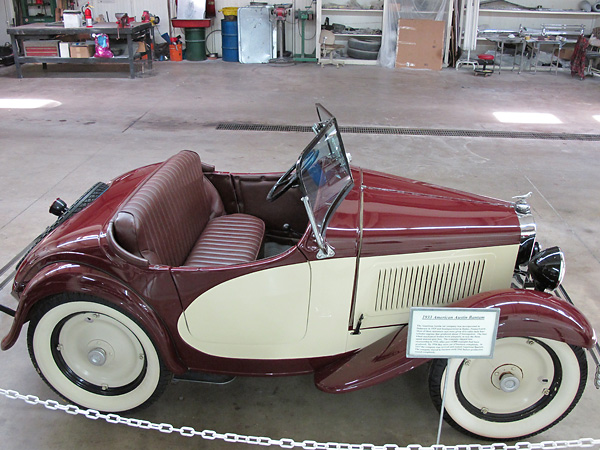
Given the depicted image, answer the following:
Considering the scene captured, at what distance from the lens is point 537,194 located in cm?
545

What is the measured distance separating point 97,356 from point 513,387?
6.29 feet

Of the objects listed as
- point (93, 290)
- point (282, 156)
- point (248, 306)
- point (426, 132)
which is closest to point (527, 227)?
point (248, 306)

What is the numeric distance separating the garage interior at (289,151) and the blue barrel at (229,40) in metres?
0.52

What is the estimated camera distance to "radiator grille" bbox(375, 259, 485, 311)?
2.58 meters

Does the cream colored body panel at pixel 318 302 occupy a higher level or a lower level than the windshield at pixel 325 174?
lower

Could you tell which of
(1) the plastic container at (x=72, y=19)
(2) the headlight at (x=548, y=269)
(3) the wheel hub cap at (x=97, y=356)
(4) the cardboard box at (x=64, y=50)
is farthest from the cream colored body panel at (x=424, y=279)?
(4) the cardboard box at (x=64, y=50)

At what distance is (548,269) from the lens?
2.57m

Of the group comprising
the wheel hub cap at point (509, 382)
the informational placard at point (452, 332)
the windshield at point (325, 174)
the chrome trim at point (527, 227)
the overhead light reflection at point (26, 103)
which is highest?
the windshield at point (325, 174)

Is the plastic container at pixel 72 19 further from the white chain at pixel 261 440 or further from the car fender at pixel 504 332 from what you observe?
the car fender at pixel 504 332

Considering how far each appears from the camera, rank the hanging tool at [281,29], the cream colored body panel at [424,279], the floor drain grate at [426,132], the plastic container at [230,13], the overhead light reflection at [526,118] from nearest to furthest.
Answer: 1. the cream colored body panel at [424,279]
2. the floor drain grate at [426,132]
3. the overhead light reflection at [526,118]
4. the hanging tool at [281,29]
5. the plastic container at [230,13]

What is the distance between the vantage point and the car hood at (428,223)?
2518 millimetres

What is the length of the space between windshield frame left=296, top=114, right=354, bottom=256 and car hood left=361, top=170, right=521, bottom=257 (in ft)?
Result: 0.85

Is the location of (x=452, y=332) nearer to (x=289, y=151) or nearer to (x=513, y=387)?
(x=513, y=387)

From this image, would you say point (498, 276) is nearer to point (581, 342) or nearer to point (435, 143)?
point (581, 342)
